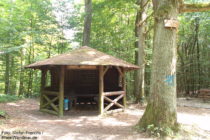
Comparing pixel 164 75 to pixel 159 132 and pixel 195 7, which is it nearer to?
pixel 159 132

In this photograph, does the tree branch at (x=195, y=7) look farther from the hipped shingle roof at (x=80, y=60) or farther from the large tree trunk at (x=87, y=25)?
the large tree trunk at (x=87, y=25)

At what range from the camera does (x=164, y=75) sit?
5539mm

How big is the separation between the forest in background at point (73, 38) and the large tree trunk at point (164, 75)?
25.8 ft

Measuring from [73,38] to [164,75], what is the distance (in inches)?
502

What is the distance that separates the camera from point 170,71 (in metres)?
5.55

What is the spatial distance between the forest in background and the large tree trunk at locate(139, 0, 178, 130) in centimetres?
788

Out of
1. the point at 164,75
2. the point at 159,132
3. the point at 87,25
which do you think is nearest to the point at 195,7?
the point at 164,75

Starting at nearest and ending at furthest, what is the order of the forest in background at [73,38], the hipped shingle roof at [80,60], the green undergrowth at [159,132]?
the green undergrowth at [159,132] → the hipped shingle roof at [80,60] → the forest in background at [73,38]

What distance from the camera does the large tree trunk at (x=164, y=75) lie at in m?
5.50

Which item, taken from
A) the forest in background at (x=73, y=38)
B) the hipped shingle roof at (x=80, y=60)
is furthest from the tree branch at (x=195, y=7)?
the forest in background at (x=73, y=38)

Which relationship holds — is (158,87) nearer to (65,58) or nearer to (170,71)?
(170,71)

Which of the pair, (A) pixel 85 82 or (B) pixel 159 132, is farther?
(A) pixel 85 82

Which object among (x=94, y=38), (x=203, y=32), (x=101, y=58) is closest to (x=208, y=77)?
(x=203, y=32)

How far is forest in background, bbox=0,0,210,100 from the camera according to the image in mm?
15072
